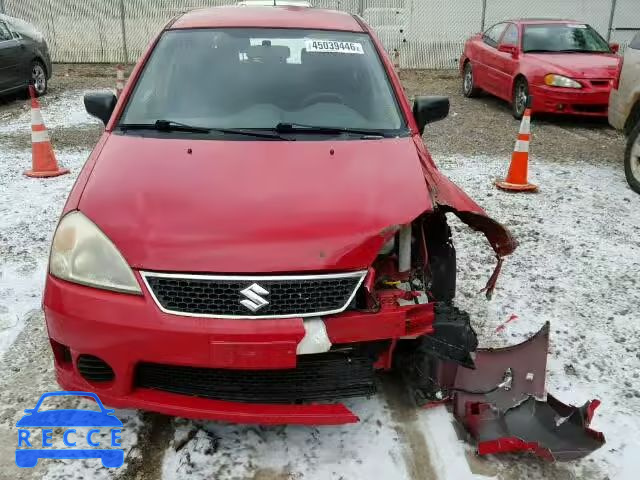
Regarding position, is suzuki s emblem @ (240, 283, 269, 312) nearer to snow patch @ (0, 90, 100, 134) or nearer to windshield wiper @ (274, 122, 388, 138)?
windshield wiper @ (274, 122, 388, 138)

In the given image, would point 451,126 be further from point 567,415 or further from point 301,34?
point 567,415

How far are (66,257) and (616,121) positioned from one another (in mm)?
6072

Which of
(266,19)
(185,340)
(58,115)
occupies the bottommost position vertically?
(58,115)

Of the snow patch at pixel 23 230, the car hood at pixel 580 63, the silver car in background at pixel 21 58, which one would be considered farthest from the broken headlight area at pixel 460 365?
the silver car in background at pixel 21 58

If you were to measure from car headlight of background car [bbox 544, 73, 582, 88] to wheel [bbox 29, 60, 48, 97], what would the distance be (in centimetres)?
874

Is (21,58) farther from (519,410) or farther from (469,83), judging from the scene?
(519,410)

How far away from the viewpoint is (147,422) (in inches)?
105

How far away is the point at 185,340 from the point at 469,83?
10391 mm

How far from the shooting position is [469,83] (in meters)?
11.4

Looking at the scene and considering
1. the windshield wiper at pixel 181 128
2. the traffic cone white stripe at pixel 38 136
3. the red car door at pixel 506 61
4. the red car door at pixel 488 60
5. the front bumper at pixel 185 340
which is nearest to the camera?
the front bumper at pixel 185 340

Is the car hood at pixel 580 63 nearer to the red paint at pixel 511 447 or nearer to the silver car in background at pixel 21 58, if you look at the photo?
the red paint at pixel 511 447

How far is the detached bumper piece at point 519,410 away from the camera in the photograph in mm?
2430

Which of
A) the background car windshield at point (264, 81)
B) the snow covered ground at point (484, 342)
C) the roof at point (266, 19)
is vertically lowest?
the snow covered ground at point (484, 342)

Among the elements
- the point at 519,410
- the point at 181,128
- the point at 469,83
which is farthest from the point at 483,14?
the point at 519,410
